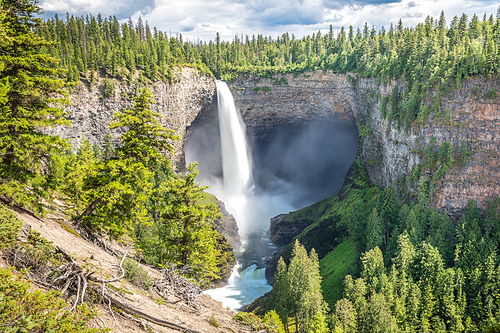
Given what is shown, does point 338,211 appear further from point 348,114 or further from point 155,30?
point 155,30

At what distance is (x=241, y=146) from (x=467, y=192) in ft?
185

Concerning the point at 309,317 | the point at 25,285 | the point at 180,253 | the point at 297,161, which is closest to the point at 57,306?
the point at 25,285

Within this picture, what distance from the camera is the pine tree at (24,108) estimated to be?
1447 centimetres

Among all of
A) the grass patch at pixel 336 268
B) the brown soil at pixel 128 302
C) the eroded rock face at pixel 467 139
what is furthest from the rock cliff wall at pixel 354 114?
the brown soil at pixel 128 302

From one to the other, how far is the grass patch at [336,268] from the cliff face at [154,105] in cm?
3621

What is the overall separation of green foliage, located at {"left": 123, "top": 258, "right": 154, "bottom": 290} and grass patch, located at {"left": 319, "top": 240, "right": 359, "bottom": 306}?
38.6 meters

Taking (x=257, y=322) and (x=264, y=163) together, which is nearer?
(x=257, y=322)

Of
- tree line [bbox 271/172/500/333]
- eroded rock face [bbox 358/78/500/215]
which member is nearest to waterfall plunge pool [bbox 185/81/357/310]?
tree line [bbox 271/172/500/333]

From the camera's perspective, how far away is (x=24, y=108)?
51.3ft

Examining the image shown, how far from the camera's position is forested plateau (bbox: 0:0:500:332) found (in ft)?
52.3

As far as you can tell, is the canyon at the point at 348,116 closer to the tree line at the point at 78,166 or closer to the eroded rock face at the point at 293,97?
the eroded rock face at the point at 293,97

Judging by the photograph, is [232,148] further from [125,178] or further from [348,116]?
[125,178]

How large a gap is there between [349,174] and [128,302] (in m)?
74.9

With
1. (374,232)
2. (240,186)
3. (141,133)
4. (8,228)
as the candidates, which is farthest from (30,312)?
(240,186)
